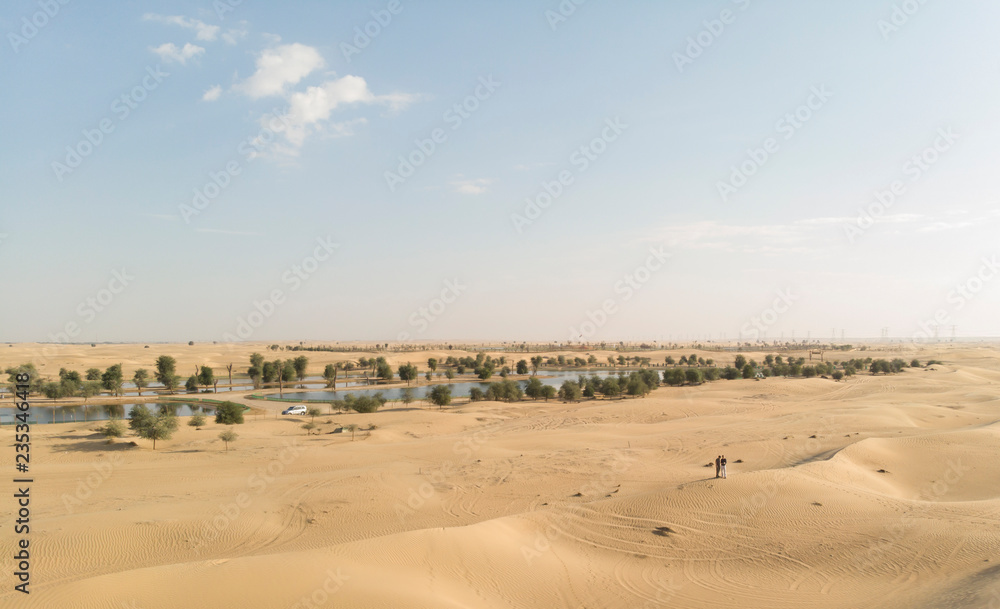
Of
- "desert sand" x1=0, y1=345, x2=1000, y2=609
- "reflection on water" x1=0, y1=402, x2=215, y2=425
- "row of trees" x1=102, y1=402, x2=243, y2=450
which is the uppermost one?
"row of trees" x1=102, y1=402, x2=243, y2=450

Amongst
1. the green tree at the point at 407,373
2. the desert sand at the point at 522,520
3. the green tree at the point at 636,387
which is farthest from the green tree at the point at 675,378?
the green tree at the point at 407,373

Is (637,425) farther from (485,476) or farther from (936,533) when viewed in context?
(936,533)

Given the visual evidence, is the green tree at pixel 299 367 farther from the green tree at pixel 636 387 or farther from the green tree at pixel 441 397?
the green tree at pixel 636 387

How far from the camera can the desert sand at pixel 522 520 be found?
1277cm

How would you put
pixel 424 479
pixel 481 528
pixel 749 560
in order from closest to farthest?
pixel 749 560
pixel 481 528
pixel 424 479

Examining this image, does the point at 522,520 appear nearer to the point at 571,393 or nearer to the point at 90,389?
the point at 571,393

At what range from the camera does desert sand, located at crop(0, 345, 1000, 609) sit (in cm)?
1277

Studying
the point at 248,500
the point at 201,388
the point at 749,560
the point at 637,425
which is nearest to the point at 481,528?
the point at 749,560

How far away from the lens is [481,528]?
55.2ft

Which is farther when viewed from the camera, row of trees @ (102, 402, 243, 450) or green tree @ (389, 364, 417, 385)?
green tree @ (389, 364, 417, 385)

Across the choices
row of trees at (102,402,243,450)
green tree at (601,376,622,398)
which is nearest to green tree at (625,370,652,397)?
green tree at (601,376,622,398)

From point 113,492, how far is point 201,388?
6457 centimetres

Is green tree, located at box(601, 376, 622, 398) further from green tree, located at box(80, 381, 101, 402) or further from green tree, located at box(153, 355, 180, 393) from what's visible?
green tree, located at box(80, 381, 101, 402)

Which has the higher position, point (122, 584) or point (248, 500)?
point (122, 584)
